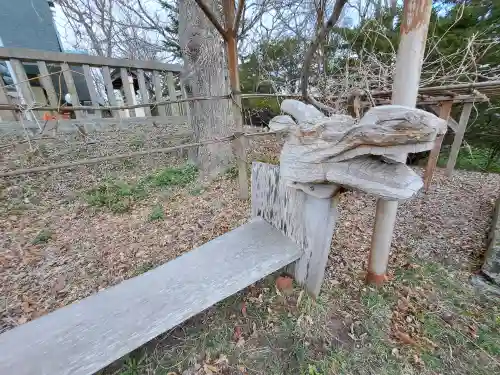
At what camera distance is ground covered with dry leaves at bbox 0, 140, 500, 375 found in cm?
140

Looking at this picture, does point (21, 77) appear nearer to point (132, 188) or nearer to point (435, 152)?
point (132, 188)

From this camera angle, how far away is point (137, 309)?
1.23 metres

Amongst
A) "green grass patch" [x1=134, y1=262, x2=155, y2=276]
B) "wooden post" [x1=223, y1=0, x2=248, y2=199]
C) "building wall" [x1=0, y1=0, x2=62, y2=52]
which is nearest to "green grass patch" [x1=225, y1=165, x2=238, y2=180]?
"wooden post" [x1=223, y1=0, x2=248, y2=199]

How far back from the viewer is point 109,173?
4098 millimetres

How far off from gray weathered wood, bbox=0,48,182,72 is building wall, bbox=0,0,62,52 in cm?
605

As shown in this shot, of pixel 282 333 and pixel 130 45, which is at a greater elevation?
pixel 130 45

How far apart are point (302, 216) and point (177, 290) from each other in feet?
2.79

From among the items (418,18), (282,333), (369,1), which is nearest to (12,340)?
(282,333)

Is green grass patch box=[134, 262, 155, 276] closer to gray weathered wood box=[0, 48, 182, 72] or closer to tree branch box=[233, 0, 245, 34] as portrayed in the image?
tree branch box=[233, 0, 245, 34]

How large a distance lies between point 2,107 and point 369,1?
9.96m

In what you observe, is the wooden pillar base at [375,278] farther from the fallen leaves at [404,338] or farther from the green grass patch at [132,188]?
the green grass patch at [132,188]

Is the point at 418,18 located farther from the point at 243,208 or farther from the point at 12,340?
the point at 12,340

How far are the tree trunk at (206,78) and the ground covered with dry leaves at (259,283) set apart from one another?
0.39 meters

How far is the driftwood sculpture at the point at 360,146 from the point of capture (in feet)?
2.55
